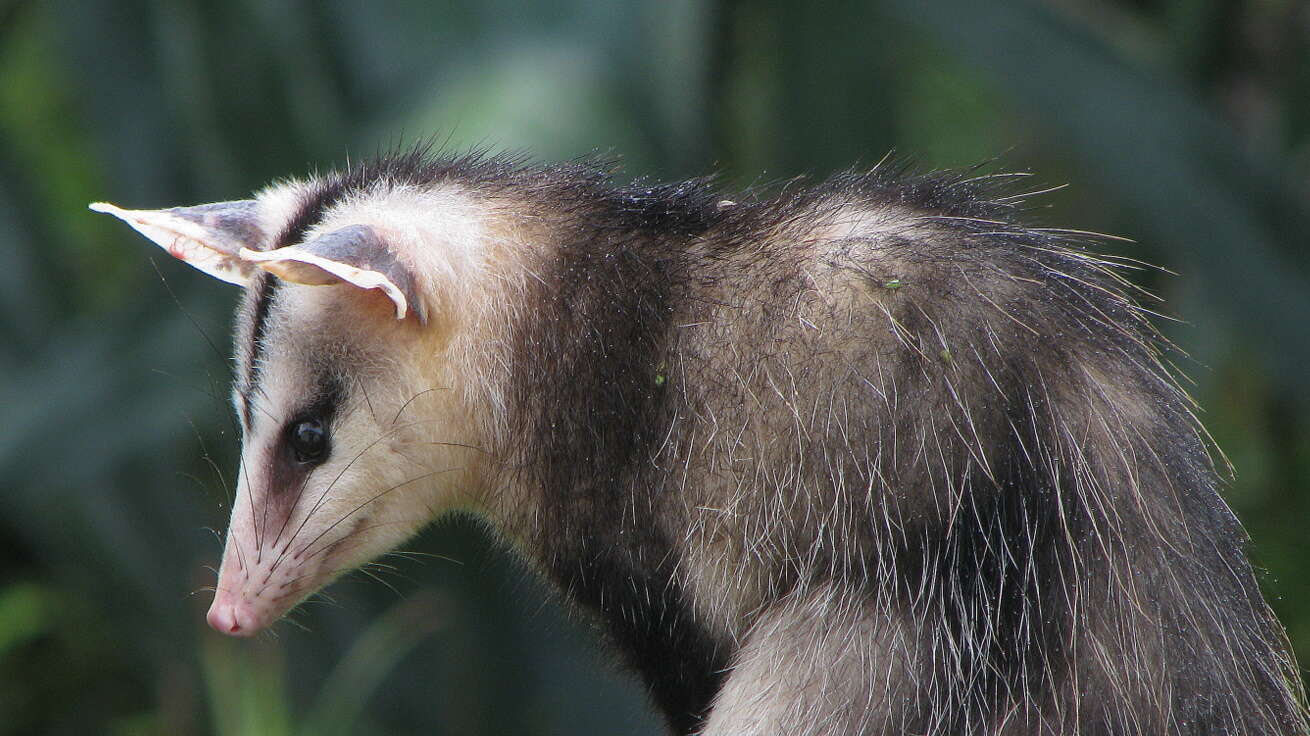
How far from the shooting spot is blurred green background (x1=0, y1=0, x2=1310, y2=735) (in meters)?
3.68

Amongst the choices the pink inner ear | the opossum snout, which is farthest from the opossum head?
the pink inner ear

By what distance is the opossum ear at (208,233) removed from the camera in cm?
218

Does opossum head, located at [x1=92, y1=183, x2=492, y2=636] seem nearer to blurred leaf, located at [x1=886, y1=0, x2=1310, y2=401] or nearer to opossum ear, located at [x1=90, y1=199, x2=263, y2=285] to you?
opossum ear, located at [x1=90, y1=199, x2=263, y2=285]

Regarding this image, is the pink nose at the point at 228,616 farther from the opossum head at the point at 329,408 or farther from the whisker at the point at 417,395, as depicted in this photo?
the whisker at the point at 417,395

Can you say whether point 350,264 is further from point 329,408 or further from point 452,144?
point 452,144

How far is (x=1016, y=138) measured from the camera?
580cm

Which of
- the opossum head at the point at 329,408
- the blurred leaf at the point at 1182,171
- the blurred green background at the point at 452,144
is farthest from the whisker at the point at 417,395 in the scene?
the blurred leaf at the point at 1182,171

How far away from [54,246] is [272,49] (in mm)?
1175

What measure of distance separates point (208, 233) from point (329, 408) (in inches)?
14.3

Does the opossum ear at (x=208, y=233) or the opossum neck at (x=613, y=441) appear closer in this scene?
A: the opossum neck at (x=613, y=441)

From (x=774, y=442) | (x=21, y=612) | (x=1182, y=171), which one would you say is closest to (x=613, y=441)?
(x=774, y=442)

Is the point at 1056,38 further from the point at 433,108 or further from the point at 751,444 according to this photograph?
the point at 751,444

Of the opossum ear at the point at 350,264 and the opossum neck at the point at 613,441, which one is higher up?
the opossum ear at the point at 350,264

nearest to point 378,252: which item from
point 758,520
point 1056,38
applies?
point 758,520
